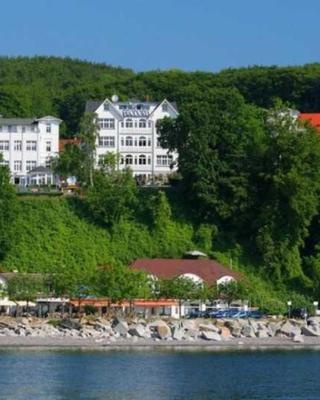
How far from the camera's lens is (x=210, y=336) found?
66.0m

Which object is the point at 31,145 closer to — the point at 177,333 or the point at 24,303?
the point at 24,303

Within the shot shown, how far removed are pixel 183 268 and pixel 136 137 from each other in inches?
729

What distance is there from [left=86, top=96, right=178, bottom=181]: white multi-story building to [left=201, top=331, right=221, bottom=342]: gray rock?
1152 inches

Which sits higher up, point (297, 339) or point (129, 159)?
point (129, 159)

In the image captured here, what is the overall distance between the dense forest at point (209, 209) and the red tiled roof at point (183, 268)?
1.07m

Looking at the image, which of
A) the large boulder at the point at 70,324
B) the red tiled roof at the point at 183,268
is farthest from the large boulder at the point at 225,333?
the red tiled roof at the point at 183,268

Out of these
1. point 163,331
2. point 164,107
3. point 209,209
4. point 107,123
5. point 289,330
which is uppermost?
point 164,107

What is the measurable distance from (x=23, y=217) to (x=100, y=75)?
221ft

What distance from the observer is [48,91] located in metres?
125

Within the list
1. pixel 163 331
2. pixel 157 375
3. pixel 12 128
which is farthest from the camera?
pixel 12 128

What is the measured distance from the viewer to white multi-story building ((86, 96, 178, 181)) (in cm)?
9494

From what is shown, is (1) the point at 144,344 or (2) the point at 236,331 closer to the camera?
(1) the point at 144,344

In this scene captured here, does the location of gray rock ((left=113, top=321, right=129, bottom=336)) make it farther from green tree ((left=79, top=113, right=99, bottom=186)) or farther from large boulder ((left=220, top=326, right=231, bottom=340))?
green tree ((left=79, top=113, right=99, bottom=186))

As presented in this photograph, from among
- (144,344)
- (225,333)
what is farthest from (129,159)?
(144,344)
